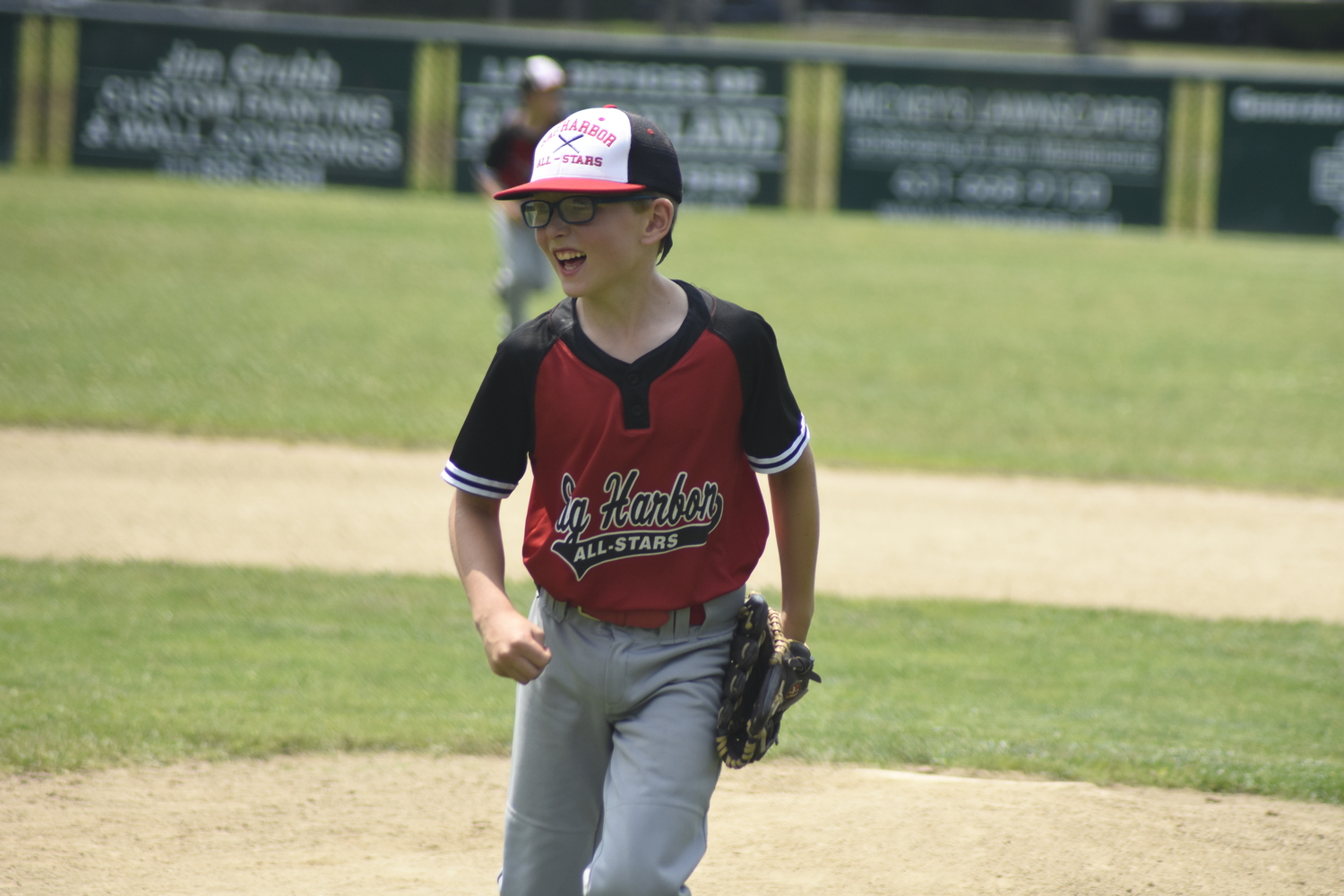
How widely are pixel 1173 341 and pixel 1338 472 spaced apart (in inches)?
163

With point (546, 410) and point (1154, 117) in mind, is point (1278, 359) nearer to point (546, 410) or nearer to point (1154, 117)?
point (1154, 117)

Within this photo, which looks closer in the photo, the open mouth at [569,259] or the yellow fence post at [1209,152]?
the open mouth at [569,259]

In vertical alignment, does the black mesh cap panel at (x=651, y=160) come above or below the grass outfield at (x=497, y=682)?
above

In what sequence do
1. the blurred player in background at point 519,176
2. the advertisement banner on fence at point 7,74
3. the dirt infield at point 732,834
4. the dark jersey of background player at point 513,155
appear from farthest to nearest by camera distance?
the advertisement banner on fence at point 7,74 → the dark jersey of background player at point 513,155 → the blurred player in background at point 519,176 → the dirt infield at point 732,834

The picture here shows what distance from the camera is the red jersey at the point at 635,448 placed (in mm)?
2715

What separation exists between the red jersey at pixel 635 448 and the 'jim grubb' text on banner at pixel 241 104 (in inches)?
708

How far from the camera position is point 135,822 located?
3.92 m

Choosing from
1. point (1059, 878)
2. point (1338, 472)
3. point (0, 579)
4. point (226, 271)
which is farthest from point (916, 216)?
point (1059, 878)

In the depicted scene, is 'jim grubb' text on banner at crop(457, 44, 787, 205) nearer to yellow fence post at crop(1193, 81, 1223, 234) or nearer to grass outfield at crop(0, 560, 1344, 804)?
yellow fence post at crop(1193, 81, 1223, 234)

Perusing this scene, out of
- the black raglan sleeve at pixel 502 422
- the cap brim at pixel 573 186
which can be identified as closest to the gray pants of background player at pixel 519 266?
the black raglan sleeve at pixel 502 422

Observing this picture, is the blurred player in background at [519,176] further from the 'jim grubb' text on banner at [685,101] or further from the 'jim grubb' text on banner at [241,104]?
the 'jim grubb' text on banner at [241,104]

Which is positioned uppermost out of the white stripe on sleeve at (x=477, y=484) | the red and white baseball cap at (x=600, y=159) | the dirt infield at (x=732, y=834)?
the red and white baseball cap at (x=600, y=159)

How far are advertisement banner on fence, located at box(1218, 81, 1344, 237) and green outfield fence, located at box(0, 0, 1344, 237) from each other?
26mm

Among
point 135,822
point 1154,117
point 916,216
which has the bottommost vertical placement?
point 135,822
